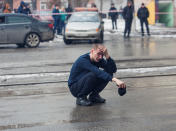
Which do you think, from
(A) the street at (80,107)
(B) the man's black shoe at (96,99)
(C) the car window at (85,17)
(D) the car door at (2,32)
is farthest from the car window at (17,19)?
(B) the man's black shoe at (96,99)

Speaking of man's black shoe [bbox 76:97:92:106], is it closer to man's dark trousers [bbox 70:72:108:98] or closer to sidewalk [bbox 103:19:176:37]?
man's dark trousers [bbox 70:72:108:98]

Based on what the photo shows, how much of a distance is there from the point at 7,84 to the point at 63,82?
1.21 metres

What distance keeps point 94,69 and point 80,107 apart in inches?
27.8

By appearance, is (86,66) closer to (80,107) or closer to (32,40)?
(80,107)

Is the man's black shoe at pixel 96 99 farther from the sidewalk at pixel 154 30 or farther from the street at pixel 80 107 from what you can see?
the sidewalk at pixel 154 30

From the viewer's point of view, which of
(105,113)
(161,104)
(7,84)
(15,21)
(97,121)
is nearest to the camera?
(97,121)

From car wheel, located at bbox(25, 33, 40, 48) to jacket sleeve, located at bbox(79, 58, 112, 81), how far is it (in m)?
12.4

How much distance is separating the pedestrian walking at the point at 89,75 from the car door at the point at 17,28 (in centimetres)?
1185

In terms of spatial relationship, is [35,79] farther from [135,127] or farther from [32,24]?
[32,24]

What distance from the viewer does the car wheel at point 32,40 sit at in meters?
19.2

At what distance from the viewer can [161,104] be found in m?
7.16

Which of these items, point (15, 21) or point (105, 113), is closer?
point (105, 113)

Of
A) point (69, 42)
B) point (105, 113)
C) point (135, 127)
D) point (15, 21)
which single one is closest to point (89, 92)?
point (105, 113)

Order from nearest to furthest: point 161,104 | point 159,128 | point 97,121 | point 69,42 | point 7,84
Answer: point 159,128 → point 97,121 → point 161,104 → point 7,84 → point 69,42
